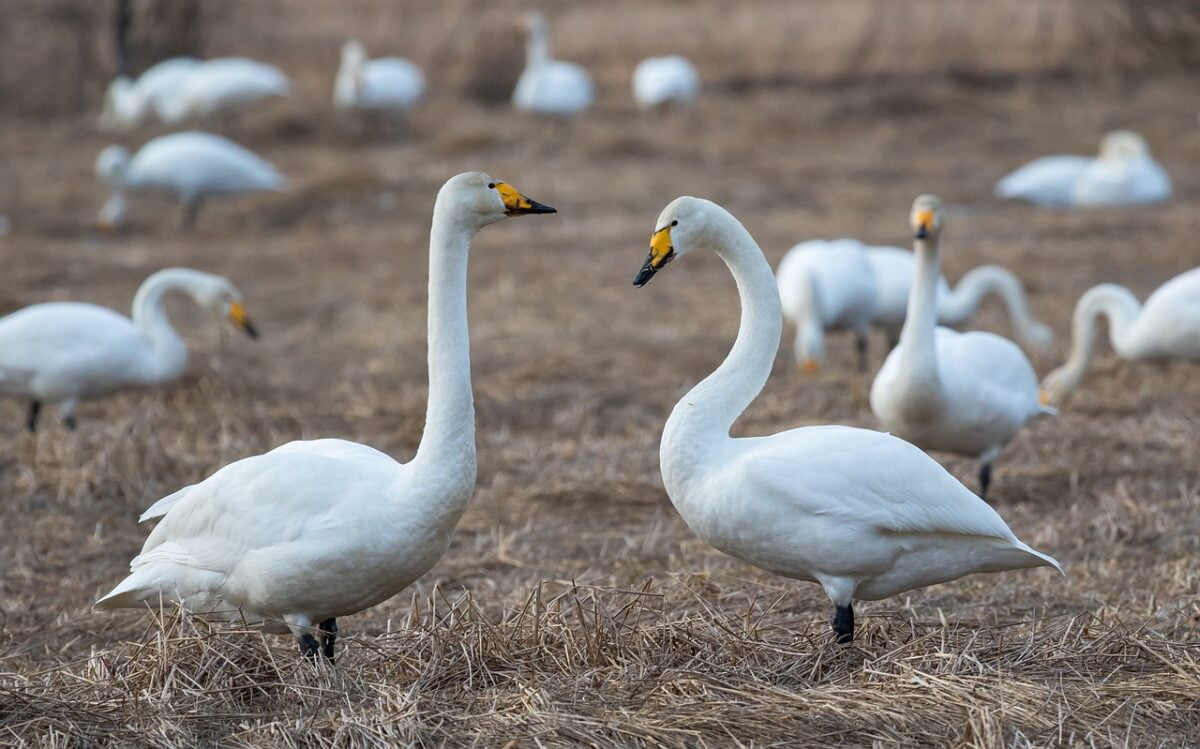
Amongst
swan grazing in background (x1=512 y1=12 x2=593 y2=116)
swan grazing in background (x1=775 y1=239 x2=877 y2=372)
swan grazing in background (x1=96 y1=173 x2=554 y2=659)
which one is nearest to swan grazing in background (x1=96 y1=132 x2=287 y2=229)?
swan grazing in background (x1=512 y1=12 x2=593 y2=116)

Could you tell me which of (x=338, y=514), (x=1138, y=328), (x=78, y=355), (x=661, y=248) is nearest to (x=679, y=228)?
(x=661, y=248)

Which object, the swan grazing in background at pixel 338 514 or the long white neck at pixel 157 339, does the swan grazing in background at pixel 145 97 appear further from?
the swan grazing in background at pixel 338 514

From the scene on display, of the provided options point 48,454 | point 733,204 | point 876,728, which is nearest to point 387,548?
point 876,728

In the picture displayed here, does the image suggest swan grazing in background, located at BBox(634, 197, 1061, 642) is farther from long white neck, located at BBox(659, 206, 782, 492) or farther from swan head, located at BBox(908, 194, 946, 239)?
swan head, located at BBox(908, 194, 946, 239)

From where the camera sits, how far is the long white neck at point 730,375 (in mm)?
3867

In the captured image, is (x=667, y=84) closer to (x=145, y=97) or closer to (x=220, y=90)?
(x=220, y=90)

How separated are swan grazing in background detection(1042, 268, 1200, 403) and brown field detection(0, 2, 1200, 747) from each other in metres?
0.18

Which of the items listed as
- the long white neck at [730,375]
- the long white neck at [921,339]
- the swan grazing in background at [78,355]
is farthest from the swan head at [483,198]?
the swan grazing in background at [78,355]

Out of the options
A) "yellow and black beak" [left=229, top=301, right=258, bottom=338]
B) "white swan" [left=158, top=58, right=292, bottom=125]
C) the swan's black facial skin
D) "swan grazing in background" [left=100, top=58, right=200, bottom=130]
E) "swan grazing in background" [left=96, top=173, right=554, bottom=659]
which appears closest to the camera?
"swan grazing in background" [left=96, top=173, right=554, bottom=659]

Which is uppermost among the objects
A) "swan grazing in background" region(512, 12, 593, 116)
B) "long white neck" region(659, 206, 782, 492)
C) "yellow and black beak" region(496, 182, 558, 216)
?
"yellow and black beak" region(496, 182, 558, 216)

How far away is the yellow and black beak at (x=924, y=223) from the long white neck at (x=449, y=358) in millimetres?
2190

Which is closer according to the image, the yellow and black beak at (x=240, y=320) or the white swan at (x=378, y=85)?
the yellow and black beak at (x=240, y=320)

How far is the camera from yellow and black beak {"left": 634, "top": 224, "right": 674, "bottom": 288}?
156 inches

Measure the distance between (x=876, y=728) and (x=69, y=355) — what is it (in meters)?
4.95
